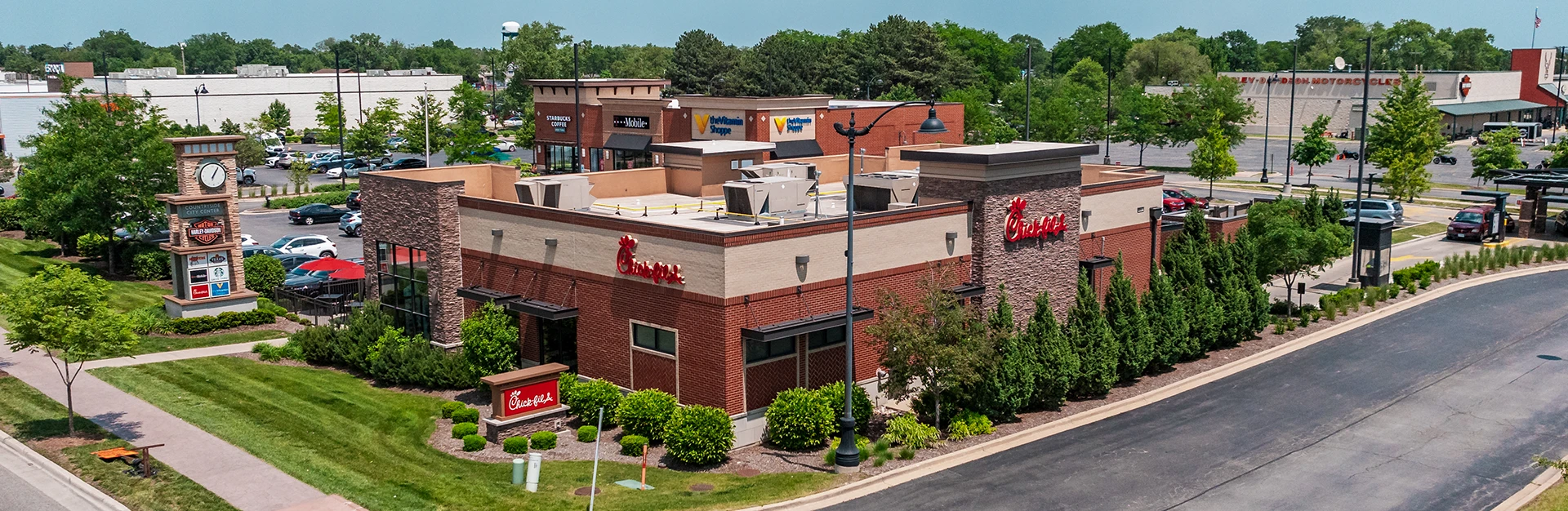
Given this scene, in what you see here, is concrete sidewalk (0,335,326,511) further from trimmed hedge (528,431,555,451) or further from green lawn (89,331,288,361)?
trimmed hedge (528,431,555,451)

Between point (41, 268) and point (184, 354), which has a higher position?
point (41, 268)

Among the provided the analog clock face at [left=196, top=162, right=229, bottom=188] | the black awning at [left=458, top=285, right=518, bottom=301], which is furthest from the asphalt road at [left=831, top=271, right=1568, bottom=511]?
the analog clock face at [left=196, top=162, right=229, bottom=188]

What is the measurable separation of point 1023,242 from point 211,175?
28356 millimetres

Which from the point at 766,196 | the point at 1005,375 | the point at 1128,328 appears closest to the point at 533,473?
the point at 766,196

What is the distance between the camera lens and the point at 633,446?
29.0m

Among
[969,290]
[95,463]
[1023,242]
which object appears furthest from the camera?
[1023,242]

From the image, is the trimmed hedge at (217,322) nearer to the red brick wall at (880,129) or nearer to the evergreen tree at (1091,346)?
the evergreen tree at (1091,346)

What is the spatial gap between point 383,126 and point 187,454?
72.7m

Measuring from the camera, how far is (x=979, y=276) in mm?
34656

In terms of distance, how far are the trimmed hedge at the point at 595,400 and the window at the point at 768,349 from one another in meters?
3.48

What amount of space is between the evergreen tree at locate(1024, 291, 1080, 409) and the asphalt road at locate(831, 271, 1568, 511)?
1.46 meters

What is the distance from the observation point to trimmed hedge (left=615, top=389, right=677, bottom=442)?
29.4 metres

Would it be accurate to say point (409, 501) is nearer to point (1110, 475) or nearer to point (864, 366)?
point (864, 366)

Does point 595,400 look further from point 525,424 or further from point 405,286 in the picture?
point 405,286
